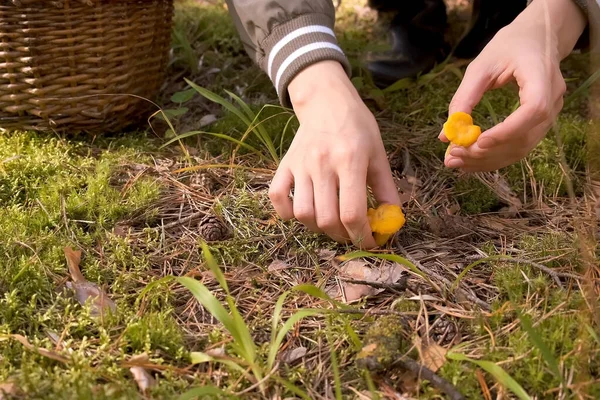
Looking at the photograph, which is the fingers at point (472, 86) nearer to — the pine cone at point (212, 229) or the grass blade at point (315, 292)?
the grass blade at point (315, 292)

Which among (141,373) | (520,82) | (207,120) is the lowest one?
(207,120)

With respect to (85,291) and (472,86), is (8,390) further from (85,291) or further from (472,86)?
(472,86)

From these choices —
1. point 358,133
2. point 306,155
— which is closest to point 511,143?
point 358,133

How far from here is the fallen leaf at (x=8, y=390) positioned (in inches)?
41.6

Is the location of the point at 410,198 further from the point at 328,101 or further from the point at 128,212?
the point at 128,212

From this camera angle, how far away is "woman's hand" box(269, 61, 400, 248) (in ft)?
4.56

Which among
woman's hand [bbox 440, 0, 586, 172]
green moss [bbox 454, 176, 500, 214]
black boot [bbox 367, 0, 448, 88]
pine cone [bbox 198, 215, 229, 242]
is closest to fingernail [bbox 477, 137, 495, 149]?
woman's hand [bbox 440, 0, 586, 172]

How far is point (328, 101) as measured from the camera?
4.98ft

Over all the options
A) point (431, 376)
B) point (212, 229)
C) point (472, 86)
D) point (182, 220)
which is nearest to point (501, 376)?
point (431, 376)

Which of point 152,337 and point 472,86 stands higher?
point 472,86

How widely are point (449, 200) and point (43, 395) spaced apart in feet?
4.04

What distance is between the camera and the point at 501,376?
1.06m

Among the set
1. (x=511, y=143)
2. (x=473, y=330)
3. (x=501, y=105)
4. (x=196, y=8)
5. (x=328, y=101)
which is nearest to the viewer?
(x=473, y=330)

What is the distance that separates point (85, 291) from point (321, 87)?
0.81m
